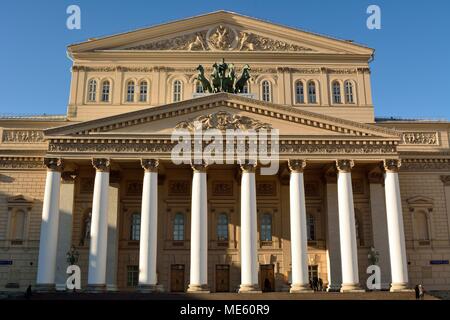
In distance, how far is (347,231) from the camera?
109 feet

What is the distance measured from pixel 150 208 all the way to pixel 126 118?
218 inches

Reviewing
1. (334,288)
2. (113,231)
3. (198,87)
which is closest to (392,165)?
(334,288)

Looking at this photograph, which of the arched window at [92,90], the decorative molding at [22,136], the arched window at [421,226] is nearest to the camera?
the arched window at [421,226]

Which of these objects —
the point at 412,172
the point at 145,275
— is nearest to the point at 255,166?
the point at 145,275

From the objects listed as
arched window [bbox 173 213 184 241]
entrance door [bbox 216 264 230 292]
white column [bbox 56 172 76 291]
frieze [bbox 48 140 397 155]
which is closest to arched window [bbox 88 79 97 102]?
white column [bbox 56 172 76 291]

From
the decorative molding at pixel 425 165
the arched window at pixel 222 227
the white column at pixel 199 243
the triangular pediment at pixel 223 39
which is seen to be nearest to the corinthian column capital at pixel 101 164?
the white column at pixel 199 243

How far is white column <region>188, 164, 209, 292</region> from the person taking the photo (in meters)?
32.4

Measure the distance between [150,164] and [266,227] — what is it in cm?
937

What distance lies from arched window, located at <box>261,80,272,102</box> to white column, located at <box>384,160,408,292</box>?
10983 mm

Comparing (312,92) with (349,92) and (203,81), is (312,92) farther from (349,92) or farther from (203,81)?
(203,81)

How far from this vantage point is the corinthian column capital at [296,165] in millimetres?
34312

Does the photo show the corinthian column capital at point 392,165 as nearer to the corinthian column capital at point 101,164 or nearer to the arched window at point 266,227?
the arched window at point 266,227

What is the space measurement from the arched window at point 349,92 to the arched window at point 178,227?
1487cm

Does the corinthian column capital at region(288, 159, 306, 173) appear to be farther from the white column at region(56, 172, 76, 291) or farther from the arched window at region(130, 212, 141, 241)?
the white column at region(56, 172, 76, 291)
